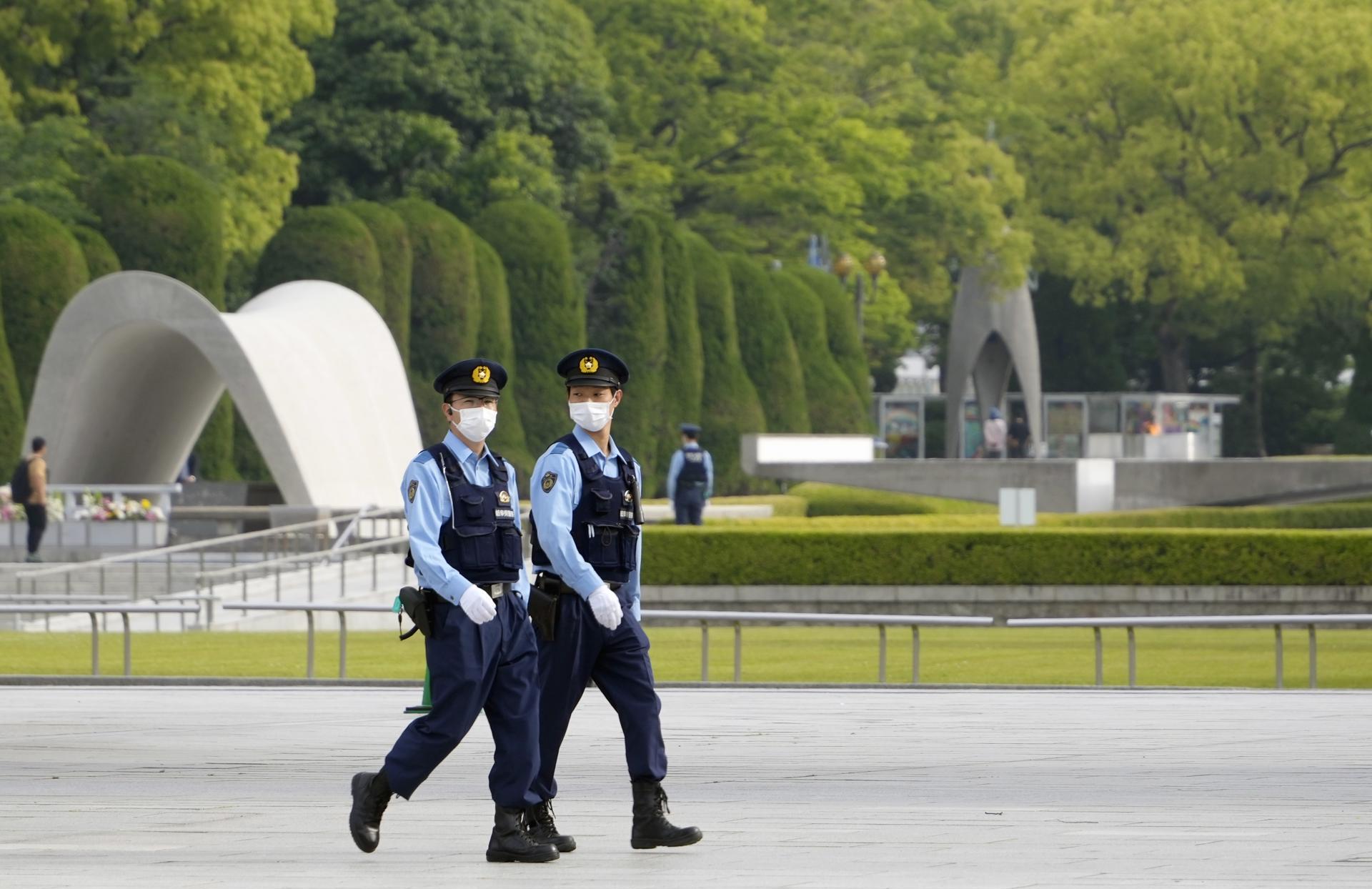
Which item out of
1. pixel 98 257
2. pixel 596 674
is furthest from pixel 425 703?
pixel 98 257

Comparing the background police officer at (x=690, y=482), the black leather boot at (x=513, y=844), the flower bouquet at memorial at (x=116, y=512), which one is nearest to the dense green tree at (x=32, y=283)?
the flower bouquet at memorial at (x=116, y=512)

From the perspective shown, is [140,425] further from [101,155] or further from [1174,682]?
[1174,682]

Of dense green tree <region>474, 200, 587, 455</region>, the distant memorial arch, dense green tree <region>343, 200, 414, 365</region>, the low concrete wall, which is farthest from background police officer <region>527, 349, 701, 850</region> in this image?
the distant memorial arch

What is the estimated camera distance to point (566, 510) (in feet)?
Answer: 30.3

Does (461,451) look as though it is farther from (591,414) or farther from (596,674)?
(596,674)

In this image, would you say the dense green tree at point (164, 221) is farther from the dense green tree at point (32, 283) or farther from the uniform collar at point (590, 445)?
the uniform collar at point (590, 445)

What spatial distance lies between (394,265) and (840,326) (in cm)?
1568

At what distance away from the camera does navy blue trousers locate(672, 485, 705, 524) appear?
27.8 metres

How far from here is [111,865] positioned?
8.62 metres

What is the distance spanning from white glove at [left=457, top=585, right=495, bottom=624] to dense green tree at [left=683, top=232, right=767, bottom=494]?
4140cm

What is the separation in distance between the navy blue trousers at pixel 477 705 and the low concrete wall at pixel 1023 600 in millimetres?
16671

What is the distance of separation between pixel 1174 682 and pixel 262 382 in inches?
705

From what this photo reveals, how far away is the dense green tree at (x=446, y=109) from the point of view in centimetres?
5275

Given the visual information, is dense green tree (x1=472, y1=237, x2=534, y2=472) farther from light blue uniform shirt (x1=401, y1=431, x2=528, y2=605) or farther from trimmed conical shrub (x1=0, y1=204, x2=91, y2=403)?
light blue uniform shirt (x1=401, y1=431, x2=528, y2=605)
